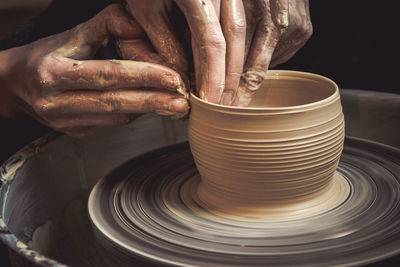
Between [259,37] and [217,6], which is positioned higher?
[217,6]

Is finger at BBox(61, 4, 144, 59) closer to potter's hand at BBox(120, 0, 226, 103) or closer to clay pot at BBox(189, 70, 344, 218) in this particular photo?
potter's hand at BBox(120, 0, 226, 103)

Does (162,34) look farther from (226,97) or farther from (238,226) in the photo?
(238,226)

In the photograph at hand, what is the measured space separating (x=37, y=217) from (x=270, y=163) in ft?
2.15

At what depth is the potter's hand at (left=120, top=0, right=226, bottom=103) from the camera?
36.4 inches

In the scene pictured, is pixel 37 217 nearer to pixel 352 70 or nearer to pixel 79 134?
pixel 79 134

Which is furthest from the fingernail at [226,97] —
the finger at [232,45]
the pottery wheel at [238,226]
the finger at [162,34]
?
the pottery wheel at [238,226]

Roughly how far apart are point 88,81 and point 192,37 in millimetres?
252

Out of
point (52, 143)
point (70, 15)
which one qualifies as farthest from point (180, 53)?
point (70, 15)

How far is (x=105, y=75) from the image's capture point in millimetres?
1007

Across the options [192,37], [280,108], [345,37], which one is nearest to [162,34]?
[192,37]

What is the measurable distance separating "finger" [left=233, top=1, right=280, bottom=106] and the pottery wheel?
0.24 meters

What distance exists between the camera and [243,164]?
2.90 ft

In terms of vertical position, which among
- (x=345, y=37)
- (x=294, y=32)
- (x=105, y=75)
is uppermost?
(x=105, y=75)

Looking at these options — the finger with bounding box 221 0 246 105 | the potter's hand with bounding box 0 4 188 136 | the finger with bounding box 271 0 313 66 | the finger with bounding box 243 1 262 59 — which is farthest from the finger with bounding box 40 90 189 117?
the finger with bounding box 271 0 313 66
